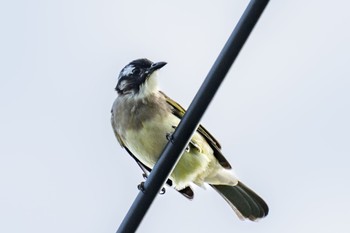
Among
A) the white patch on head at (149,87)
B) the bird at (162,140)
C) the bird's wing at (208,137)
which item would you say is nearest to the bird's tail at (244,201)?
the bird at (162,140)

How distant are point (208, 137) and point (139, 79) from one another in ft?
3.27

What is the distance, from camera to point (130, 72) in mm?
7797

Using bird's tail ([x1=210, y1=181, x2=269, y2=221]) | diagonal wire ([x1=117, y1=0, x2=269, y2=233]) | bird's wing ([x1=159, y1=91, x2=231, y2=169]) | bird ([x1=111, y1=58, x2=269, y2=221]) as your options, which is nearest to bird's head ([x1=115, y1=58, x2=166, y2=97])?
bird ([x1=111, y1=58, x2=269, y2=221])

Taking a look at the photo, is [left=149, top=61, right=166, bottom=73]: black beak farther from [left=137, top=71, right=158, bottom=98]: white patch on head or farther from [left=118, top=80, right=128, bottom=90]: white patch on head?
[left=118, top=80, right=128, bottom=90]: white patch on head

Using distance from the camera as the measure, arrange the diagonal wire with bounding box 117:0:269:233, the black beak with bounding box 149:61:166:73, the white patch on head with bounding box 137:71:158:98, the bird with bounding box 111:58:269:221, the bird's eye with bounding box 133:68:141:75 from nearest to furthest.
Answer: the diagonal wire with bounding box 117:0:269:233 < the bird with bounding box 111:58:269:221 < the black beak with bounding box 149:61:166:73 < the white patch on head with bounding box 137:71:158:98 < the bird's eye with bounding box 133:68:141:75

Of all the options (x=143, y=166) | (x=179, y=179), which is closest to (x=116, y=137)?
(x=143, y=166)

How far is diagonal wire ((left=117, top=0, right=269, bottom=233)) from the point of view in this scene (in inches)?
136

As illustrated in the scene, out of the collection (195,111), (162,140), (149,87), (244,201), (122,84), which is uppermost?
(195,111)

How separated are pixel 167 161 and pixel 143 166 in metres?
3.68

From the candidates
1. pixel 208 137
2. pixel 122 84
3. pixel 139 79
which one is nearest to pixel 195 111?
pixel 208 137

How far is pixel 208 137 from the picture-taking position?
723 cm

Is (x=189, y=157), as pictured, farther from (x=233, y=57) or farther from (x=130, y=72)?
(x=233, y=57)

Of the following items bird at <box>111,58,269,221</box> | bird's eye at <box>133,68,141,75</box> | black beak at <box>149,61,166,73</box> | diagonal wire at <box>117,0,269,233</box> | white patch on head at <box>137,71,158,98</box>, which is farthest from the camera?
bird's eye at <box>133,68,141,75</box>

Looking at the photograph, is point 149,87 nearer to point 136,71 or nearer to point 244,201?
point 136,71
